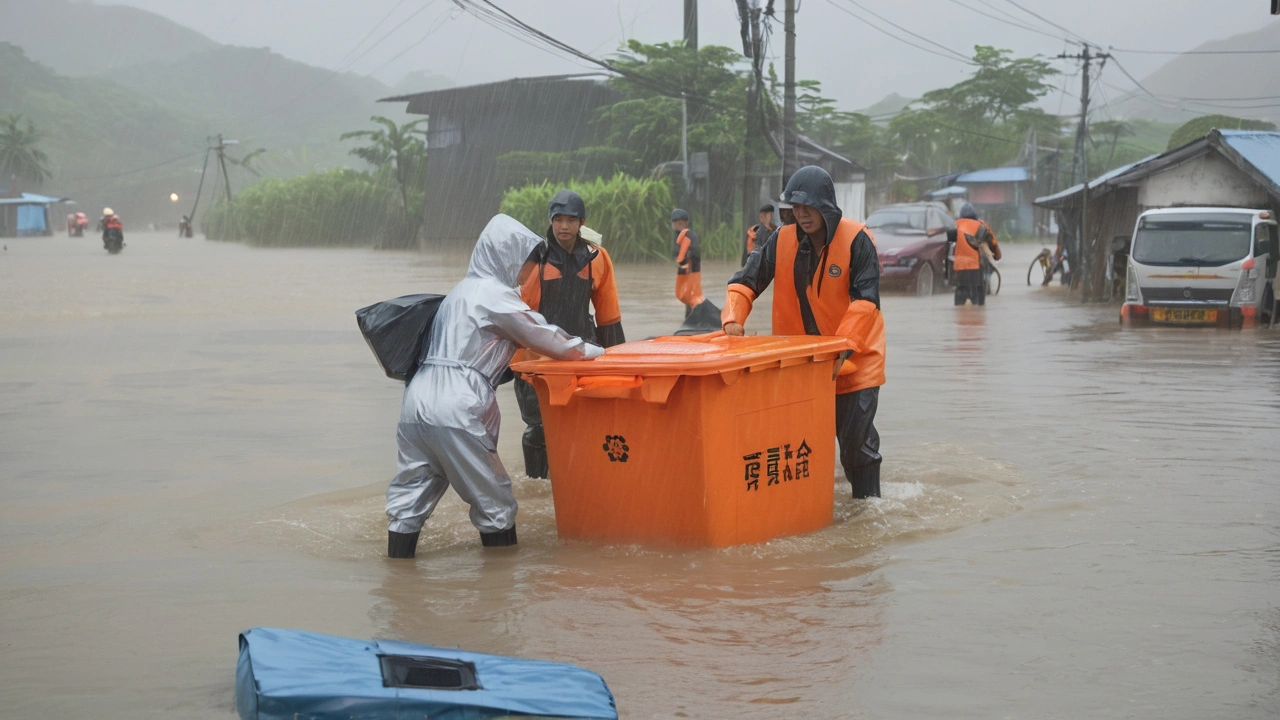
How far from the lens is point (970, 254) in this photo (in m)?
20.7

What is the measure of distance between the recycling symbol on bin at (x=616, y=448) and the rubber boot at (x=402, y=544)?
35.4 inches

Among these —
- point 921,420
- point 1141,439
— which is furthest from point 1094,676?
point 921,420

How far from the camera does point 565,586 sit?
5273 millimetres

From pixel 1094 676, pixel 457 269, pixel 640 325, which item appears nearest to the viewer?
pixel 1094 676

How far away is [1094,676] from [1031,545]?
1856mm

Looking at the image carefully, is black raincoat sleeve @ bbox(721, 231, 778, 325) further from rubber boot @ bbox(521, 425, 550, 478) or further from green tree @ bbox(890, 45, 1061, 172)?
green tree @ bbox(890, 45, 1061, 172)

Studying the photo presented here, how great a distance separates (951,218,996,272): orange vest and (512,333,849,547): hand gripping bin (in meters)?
14.9

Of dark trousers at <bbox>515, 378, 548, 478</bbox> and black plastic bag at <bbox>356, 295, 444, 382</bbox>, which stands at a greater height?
black plastic bag at <bbox>356, 295, 444, 382</bbox>

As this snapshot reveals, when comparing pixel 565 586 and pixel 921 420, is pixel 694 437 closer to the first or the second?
pixel 565 586

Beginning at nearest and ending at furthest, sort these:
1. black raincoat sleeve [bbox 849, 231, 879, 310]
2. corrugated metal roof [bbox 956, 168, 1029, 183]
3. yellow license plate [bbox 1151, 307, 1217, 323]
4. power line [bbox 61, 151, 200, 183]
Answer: black raincoat sleeve [bbox 849, 231, 879, 310] < yellow license plate [bbox 1151, 307, 1217, 323] < corrugated metal roof [bbox 956, 168, 1029, 183] < power line [bbox 61, 151, 200, 183]

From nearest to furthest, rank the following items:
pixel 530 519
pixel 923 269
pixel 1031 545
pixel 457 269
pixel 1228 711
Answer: pixel 1228 711 < pixel 1031 545 < pixel 530 519 < pixel 923 269 < pixel 457 269

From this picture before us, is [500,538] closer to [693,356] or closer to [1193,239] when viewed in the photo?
[693,356]

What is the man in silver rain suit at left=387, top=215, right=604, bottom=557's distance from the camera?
5469 millimetres

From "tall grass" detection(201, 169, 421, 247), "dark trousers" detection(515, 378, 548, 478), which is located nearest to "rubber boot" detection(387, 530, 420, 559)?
"dark trousers" detection(515, 378, 548, 478)
